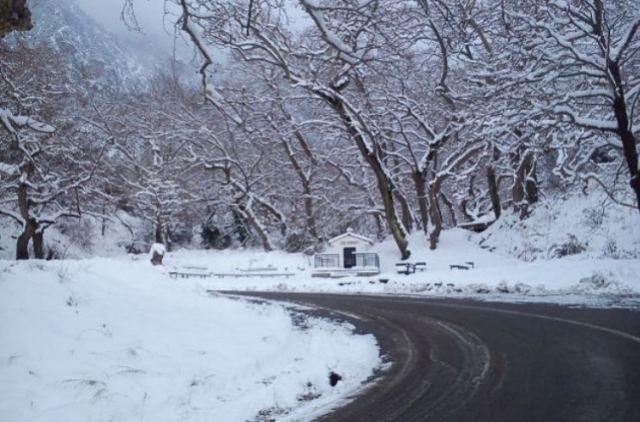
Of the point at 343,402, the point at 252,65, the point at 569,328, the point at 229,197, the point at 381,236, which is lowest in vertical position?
the point at 343,402

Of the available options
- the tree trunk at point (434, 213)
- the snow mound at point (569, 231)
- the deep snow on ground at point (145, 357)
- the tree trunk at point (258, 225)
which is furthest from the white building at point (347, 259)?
the deep snow on ground at point (145, 357)

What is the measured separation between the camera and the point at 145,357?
8117mm

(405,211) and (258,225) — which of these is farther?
(258,225)

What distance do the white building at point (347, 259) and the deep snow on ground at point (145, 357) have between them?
789 inches

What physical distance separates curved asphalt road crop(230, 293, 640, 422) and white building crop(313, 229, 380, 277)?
18406 mm

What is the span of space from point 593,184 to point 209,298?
2113 cm

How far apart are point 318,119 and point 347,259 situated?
8.34m

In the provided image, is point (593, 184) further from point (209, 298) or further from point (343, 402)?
point (343, 402)

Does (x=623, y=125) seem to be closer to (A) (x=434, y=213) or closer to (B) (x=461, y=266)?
(B) (x=461, y=266)

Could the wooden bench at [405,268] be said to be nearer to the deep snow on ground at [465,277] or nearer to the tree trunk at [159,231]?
the deep snow on ground at [465,277]

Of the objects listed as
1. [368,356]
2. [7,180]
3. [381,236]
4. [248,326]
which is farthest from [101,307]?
→ [381,236]

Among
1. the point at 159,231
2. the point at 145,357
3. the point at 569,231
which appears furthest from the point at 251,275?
the point at 145,357

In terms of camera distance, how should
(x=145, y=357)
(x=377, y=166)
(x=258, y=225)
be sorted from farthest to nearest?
(x=258, y=225) → (x=377, y=166) → (x=145, y=357)

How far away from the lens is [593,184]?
1117 inches
